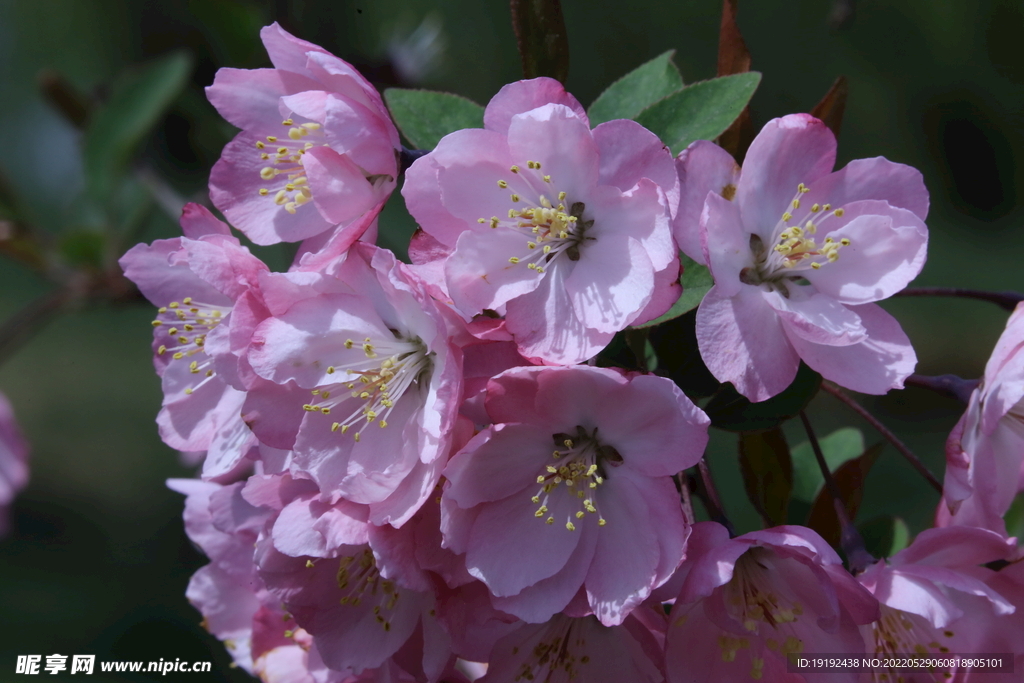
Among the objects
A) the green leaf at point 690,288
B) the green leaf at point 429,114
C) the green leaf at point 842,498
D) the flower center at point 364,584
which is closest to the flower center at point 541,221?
the green leaf at point 690,288

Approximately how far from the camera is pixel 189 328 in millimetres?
847

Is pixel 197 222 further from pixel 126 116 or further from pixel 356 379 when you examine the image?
pixel 126 116

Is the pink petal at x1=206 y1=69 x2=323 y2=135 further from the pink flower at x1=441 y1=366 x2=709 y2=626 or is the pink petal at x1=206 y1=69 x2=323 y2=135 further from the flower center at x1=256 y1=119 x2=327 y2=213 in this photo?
the pink flower at x1=441 y1=366 x2=709 y2=626

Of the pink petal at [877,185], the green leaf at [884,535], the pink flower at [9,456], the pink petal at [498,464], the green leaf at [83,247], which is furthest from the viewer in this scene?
the green leaf at [83,247]

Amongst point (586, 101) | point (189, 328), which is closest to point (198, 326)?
point (189, 328)

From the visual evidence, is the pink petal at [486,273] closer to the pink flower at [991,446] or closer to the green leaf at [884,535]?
the pink flower at [991,446]

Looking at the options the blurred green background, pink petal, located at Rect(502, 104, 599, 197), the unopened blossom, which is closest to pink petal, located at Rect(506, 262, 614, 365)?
pink petal, located at Rect(502, 104, 599, 197)

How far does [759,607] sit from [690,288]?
0.30 metres

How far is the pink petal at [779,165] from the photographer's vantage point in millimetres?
714

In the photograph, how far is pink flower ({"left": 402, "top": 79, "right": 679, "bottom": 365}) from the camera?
65 centimetres

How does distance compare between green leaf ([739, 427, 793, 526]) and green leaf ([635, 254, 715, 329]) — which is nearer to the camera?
green leaf ([635, 254, 715, 329])

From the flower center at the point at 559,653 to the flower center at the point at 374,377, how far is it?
0.26 meters

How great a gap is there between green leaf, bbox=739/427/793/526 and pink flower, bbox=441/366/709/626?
0.92 ft

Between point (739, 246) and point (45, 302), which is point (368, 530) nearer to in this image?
point (739, 246)
